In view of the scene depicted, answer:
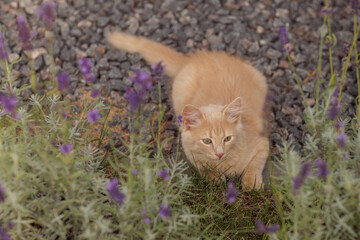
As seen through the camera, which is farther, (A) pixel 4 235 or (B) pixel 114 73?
(B) pixel 114 73

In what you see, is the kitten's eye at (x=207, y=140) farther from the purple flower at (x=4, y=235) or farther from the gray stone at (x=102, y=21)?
the gray stone at (x=102, y=21)

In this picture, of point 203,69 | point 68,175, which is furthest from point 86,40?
point 68,175

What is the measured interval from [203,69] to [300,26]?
1419 millimetres

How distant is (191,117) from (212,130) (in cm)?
16

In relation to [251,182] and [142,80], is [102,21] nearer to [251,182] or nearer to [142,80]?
[251,182]

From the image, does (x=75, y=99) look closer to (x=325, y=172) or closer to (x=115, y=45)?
(x=115, y=45)

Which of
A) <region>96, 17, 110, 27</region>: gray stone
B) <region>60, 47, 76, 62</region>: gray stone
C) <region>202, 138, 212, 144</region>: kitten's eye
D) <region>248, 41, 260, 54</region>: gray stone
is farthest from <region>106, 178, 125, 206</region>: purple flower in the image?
<region>96, 17, 110, 27</region>: gray stone

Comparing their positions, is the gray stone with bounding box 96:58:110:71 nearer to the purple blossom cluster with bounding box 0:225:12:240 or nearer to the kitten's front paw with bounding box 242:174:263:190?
the kitten's front paw with bounding box 242:174:263:190

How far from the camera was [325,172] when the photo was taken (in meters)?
1.74

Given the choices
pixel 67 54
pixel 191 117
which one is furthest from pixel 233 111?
pixel 67 54

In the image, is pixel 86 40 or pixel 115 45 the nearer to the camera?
pixel 115 45

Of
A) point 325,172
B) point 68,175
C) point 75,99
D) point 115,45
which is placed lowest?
point 75,99

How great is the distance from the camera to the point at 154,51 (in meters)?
3.59

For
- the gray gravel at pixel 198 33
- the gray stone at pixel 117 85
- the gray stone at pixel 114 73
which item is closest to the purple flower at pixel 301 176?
the gray gravel at pixel 198 33
